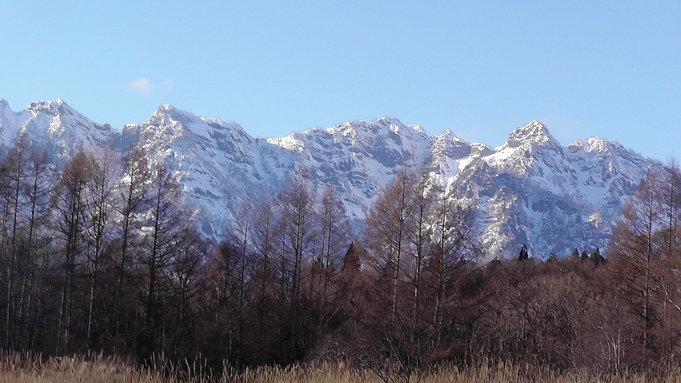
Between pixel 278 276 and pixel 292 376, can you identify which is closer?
pixel 292 376

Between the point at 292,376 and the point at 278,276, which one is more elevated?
the point at 278,276

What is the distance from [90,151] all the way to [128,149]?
95.7 inches

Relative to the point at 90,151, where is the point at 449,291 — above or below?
below

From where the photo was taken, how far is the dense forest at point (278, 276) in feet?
92.1

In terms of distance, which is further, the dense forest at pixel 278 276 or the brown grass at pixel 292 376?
the dense forest at pixel 278 276

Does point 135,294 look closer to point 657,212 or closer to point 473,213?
point 473,213

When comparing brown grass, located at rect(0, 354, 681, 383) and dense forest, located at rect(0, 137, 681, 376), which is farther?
dense forest, located at rect(0, 137, 681, 376)

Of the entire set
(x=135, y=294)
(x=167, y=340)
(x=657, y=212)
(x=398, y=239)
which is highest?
(x=657, y=212)

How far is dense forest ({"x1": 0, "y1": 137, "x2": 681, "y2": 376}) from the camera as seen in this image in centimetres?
2806

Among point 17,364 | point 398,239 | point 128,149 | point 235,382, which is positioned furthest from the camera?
point 398,239

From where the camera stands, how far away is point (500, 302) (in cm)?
→ 3841

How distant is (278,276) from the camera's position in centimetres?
3741

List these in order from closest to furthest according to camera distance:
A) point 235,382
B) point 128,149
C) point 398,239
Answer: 1. point 235,382
2. point 128,149
3. point 398,239

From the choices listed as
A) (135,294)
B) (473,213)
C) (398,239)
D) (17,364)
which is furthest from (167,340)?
(17,364)
